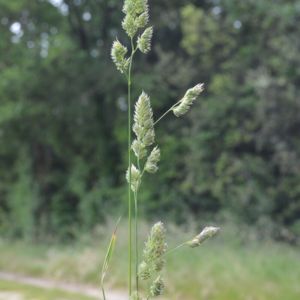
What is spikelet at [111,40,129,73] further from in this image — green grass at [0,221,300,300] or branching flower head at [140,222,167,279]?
green grass at [0,221,300,300]

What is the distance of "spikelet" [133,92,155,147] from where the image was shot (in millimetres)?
1487

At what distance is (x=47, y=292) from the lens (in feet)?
30.2

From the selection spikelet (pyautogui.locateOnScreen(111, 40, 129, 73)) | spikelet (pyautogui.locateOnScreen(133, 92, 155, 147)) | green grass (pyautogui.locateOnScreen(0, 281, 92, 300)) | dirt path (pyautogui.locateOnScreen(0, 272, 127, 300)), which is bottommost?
spikelet (pyautogui.locateOnScreen(133, 92, 155, 147))

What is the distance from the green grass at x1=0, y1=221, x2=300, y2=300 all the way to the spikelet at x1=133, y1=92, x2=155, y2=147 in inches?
285

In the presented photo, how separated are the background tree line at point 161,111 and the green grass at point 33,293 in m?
4.81

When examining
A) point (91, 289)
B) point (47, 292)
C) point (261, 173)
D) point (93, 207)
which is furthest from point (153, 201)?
point (47, 292)

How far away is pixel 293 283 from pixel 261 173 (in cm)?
441

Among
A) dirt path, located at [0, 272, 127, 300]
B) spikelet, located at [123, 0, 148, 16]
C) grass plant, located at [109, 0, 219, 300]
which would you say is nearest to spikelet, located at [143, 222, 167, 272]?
grass plant, located at [109, 0, 219, 300]

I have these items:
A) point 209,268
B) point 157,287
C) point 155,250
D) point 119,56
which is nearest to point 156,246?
point 155,250

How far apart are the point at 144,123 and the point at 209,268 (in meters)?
8.20

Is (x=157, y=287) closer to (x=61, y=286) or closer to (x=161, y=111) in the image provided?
(x=61, y=286)

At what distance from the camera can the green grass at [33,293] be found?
866 cm

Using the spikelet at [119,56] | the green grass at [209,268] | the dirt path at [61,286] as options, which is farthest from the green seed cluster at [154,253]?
the dirt path at [61,286]

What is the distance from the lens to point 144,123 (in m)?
1.49
